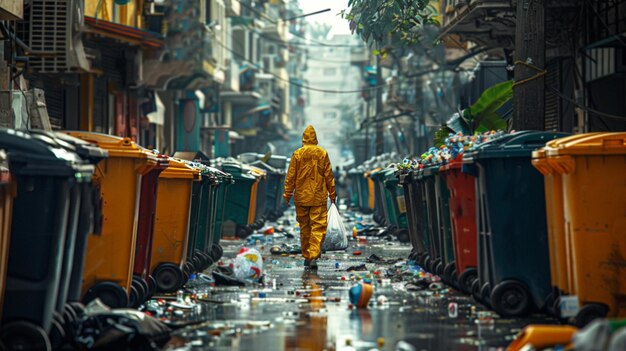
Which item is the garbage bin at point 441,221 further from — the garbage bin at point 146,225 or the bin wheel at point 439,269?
the garbage bin at point 146,225

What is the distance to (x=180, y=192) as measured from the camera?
13992mm

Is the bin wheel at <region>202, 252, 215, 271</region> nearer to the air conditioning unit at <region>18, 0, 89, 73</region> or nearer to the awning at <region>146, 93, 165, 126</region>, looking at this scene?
the air conditioning unit at <region>18, 0, 89, 73</region>

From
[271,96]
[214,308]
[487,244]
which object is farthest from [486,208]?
[271,96]

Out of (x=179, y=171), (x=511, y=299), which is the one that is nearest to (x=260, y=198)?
(x=179, y=171)

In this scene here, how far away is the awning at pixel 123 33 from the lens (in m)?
28.0

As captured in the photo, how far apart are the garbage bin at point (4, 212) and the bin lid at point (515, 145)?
4216mm

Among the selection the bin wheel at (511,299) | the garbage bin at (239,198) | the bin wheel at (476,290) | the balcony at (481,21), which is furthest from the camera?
the garbage bin at (239,198)

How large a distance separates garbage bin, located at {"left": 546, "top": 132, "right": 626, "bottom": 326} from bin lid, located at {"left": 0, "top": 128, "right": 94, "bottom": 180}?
359 cm

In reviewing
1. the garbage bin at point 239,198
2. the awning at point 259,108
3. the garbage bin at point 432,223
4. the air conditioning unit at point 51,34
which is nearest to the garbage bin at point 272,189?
the garbage bin at point 239,198

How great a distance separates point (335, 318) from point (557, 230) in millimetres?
1843

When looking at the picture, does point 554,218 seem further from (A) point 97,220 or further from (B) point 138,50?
(B) point 138,50

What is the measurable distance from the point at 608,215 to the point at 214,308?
3533 mm

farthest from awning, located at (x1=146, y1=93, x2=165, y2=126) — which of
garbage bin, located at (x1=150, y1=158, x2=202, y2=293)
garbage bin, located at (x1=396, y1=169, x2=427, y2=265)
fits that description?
garbage bin, located at (x1=150, y1=158, x2=202, y2=293)

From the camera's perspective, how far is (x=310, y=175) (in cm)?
1741
